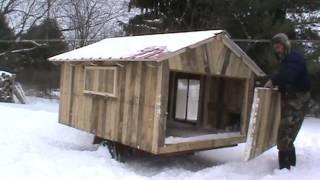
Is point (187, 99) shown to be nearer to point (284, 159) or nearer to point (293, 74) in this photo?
point (284, 159)

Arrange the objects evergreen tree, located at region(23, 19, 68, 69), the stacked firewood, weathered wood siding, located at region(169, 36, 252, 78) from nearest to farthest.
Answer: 1. weathered wood siding, located at region(169, 36, 252, 78)
2. the stacked firewood
3. evergreen tree, located at region(23, 19, 68, 69)

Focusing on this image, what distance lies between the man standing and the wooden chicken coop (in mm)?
374

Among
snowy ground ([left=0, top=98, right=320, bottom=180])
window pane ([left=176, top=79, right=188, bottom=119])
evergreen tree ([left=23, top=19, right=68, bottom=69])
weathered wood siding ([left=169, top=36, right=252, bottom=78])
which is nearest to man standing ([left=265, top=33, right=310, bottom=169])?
snowy ground ([left=0, top=98, right=320, bottom=180])

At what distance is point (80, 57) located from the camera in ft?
29.9

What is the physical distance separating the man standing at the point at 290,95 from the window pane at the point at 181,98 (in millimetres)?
3385

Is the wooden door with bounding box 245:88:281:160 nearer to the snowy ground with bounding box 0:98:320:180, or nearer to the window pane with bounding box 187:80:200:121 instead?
the snowy ground with bounding box 0:98:320:180

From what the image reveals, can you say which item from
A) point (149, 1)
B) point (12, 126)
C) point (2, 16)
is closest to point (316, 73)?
point (149, 1)

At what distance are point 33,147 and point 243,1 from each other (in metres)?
8.86

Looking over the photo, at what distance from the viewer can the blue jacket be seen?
6.61 metres

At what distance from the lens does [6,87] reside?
61.2ft

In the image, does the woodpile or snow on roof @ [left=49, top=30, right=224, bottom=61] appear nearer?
snow on roof @ [left=49, top=30, right=224, bottom=61]

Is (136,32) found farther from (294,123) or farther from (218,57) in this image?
(294,123)

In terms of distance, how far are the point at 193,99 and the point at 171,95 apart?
2.03ft

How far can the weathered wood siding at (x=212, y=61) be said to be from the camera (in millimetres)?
7371
